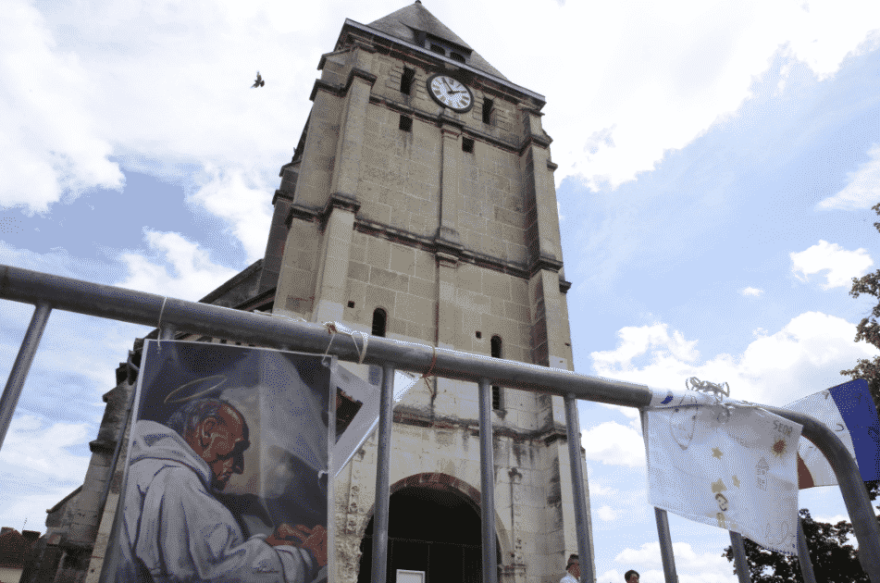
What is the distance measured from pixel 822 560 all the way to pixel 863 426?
21610mm

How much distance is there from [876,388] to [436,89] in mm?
14056

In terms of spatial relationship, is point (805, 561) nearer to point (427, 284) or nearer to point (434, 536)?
point (434, 536)

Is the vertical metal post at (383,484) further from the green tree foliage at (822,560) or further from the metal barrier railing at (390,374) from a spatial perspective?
the green tree foliage at (822,560)

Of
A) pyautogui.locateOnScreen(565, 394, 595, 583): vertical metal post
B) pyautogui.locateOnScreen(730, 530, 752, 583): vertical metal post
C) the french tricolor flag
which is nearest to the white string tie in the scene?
pyautogui.locateOnScreen(565, 394, 595, 583): vertical metal post

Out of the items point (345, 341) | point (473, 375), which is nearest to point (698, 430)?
point (473, 375)

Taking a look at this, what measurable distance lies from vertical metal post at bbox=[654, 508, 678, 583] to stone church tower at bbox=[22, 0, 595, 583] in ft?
24.7

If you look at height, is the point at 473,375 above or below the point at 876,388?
below

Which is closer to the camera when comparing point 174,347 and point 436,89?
point 174,347

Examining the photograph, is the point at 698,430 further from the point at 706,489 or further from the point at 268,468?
the point at 268,468

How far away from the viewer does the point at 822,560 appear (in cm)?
1898

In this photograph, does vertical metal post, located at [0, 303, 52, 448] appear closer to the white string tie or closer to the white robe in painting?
the white robe in painting

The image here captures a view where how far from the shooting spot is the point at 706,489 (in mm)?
2271

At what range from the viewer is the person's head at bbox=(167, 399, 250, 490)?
1.67m

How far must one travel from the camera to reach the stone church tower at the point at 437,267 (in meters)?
11.5
